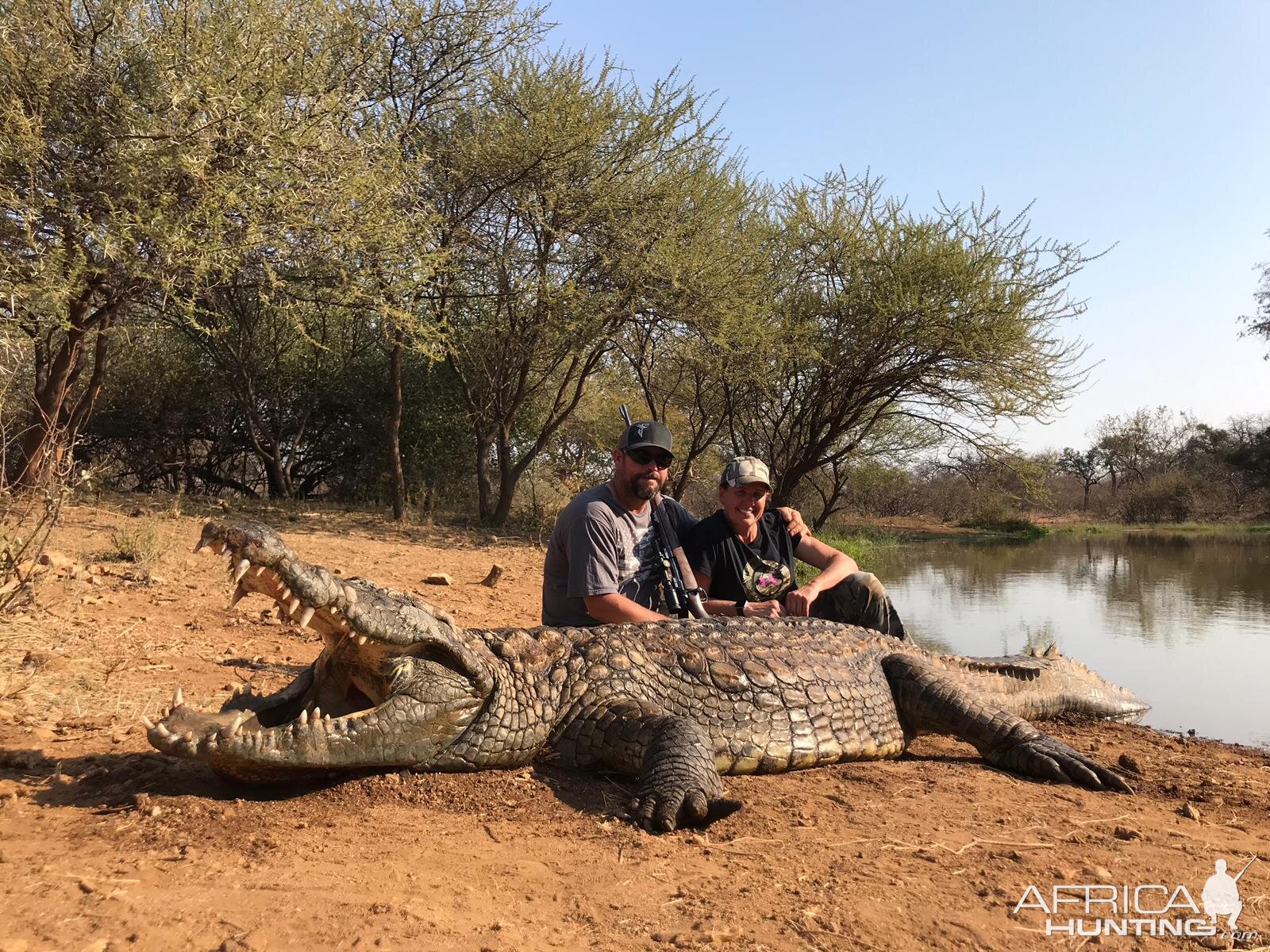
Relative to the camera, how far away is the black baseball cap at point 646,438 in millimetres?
4723

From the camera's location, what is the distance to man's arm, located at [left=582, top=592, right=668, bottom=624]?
4.49 meters

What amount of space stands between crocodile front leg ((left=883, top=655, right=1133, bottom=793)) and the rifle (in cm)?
116

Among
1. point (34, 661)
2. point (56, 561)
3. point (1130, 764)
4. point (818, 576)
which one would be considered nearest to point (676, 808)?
point (818, 576)

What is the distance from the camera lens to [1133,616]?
39.5ft

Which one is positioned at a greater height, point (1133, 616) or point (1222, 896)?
point (1222, 896)

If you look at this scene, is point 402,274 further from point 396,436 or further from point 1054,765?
point 1054,765

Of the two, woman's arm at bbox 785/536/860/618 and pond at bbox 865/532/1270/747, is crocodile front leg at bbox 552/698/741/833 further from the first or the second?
pond at bbox 865/532/1270/747

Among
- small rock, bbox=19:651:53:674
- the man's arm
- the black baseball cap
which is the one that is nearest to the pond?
the man's arm

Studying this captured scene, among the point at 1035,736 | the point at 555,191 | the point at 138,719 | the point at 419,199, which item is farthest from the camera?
the point at 555,191

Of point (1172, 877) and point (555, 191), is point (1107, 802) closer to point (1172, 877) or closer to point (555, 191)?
point (1172, 877)

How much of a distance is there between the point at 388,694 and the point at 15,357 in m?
6.36

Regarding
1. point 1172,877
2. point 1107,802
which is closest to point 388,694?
point 1172,877

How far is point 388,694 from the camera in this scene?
3.33 meters

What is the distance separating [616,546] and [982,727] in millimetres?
2182
